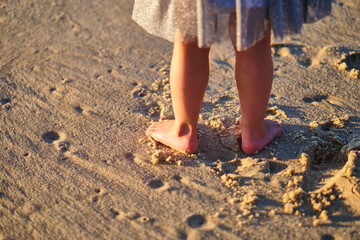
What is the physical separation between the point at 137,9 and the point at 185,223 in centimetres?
86

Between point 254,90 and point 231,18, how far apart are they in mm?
356

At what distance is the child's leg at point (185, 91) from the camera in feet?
5.27

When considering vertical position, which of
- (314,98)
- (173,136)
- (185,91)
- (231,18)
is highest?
(231,18)

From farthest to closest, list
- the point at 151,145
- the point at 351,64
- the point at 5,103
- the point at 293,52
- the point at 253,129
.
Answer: the point at 293,52, the point at 351,64, the point at 5,103, the point at 151,145, the point at 253,129

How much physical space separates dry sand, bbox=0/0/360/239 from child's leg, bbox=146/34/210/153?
0.22 ft

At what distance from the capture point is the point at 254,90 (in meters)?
1.66

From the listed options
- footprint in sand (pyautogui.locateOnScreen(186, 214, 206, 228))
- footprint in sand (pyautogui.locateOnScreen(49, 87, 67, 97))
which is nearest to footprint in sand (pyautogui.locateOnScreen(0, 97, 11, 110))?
footprint in sand (pyautogui.locateOnScreen(49, 87, 67, 97))

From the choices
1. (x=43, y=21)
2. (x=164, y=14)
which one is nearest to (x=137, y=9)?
(x=164, y=14)

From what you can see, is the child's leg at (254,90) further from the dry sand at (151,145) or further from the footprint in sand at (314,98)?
the footprint in sand at (314,98)

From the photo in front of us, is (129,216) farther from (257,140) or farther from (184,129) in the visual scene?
(257,140)

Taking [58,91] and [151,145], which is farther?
[58,91]

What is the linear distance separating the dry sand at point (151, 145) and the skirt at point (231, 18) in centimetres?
59

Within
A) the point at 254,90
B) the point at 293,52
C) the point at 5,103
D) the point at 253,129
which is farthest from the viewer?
the point at 293,52

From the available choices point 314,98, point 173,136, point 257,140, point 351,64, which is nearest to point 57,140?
point 173,136
